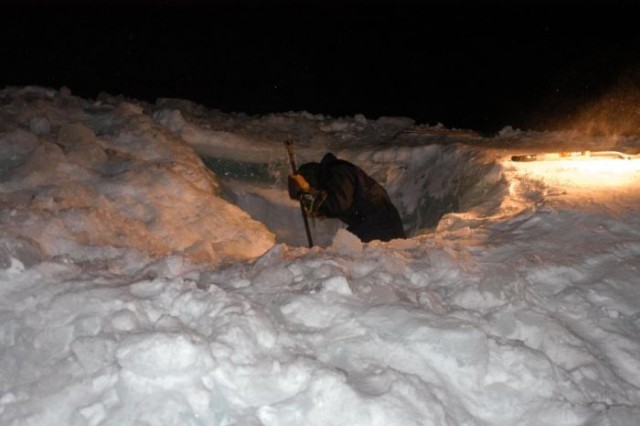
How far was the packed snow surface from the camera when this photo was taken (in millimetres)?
1788

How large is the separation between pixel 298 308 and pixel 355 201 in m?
2.86

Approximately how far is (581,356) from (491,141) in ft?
15.4

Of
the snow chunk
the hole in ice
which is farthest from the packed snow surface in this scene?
the hole in ice

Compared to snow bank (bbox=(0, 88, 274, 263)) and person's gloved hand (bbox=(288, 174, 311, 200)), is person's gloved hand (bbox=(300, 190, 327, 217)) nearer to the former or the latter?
person's gloved hand (bbox=(288, 174, 311, 200))

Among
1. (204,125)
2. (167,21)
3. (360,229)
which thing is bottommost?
(360,229)

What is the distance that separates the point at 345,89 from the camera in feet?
44.8

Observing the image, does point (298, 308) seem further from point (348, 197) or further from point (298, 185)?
point (298, 185)

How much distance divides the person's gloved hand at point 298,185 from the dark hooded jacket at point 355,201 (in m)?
0.08

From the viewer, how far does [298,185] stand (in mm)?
5090

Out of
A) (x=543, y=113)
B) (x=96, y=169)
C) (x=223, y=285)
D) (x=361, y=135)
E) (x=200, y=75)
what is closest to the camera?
(x=223, y=285)

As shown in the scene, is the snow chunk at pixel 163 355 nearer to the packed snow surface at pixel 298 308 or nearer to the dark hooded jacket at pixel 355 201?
the packed snow surface at pixel 298 308

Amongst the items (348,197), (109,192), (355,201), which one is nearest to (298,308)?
(109,192)

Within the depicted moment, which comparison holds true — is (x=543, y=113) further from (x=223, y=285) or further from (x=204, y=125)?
(x=223, y=285)

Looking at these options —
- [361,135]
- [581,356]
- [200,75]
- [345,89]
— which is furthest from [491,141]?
[200,75]
